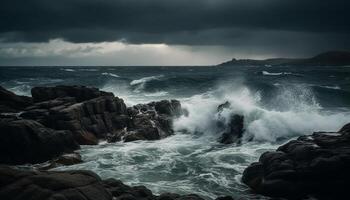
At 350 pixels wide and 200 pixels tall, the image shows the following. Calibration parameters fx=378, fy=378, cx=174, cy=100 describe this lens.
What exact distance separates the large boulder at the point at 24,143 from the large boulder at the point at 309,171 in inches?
397

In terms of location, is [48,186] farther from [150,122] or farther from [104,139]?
[150,122]

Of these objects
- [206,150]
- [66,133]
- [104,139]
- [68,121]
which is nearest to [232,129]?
[206,150]

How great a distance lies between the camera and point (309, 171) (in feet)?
43.3

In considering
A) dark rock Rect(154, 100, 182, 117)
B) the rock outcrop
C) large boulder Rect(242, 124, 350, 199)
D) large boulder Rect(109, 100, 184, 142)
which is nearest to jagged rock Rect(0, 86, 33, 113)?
large boulder Rect(109, 100, 184, 142)

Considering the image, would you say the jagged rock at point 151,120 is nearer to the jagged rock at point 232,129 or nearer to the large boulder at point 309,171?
the jagged rock at point 232,129

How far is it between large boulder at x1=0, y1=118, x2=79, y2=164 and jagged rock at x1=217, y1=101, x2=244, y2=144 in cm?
1016

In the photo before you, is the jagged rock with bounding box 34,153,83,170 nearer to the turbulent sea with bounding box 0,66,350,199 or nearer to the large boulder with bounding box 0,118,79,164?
the turbulent sea with bounding box 0,66,350,199

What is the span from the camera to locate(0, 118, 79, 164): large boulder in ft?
59.9

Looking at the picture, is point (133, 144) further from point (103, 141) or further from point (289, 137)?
point (289, 137)

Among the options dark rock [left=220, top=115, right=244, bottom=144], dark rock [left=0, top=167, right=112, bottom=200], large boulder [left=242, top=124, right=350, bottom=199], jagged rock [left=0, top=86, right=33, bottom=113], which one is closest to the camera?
dark rock [left=0, top=167, right=112, bottom=200]

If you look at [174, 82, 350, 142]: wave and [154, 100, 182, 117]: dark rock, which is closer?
[174, 82, 350, 142]: wave

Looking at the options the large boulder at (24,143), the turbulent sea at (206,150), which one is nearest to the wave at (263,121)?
the turbulent sea at (206,150)

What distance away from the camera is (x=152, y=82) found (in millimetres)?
56469

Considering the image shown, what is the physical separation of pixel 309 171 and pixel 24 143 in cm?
1305
